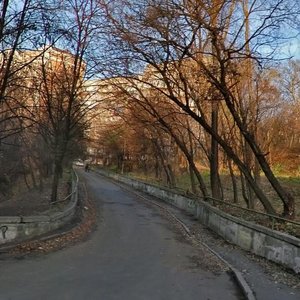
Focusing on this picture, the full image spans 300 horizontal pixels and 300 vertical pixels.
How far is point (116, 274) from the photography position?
413 inches

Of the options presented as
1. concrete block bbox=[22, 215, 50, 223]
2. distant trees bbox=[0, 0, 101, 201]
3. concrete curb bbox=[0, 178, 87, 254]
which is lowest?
concrete curb bbox=[0, 178, 87, 254]

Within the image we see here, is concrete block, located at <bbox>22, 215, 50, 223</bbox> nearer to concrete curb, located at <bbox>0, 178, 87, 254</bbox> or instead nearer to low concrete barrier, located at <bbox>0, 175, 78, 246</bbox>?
low concrete barrier, located at <bbox>0, 175, 78, 246</bbox>

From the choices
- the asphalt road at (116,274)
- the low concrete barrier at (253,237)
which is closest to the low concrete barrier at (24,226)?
the asphalt road at (116,274)

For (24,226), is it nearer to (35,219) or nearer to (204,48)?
(35,219)

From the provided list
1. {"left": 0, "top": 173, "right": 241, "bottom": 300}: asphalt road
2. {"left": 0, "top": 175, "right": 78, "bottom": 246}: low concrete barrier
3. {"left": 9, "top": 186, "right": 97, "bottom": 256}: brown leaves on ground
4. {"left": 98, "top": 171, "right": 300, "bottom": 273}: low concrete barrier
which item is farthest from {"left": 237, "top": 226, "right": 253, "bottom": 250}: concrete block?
{"left": 0, "top": 175, "right": 78, "bottom": 246}: low concrete barrier

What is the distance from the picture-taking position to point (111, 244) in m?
15.2

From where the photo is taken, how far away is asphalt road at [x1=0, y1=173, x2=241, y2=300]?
867cm

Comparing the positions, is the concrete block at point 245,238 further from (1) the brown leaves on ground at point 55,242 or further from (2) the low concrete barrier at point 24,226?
(2) the low concrete barrier at point 24,226

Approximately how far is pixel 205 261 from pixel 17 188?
31439 millimetres

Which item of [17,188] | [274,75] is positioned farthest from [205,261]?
[17,188]

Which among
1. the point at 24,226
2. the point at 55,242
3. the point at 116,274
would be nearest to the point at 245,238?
the point at 116,274

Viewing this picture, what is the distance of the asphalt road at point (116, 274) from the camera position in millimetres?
8672

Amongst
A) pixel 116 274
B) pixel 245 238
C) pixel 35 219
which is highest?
pixel 35 219

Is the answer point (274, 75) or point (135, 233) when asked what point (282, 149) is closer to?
point (274, 75)
